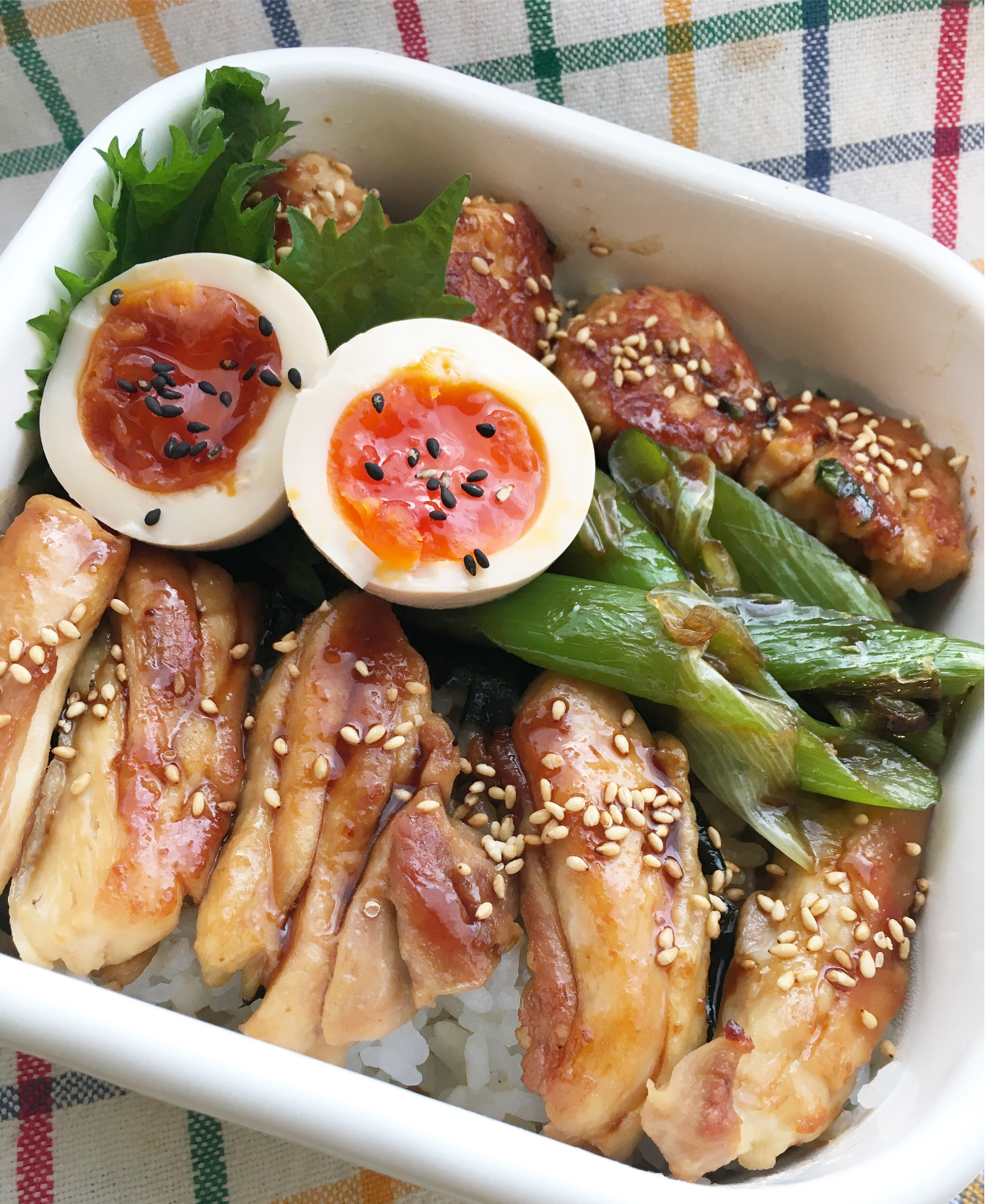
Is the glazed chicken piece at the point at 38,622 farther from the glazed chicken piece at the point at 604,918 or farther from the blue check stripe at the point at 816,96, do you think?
the blue check stripe at the point at 816,96

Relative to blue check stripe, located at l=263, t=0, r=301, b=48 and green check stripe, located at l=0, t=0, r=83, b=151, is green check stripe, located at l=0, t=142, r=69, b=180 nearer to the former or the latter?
green check stripe, located at l=0, t=0, r=83, b=151

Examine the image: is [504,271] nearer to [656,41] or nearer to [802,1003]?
[656,41]

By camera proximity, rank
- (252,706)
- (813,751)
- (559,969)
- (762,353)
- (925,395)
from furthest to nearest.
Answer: (762,353) → (925,395) → (252,706) → (813,751) → (559,969)

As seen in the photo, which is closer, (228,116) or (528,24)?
(228,116)

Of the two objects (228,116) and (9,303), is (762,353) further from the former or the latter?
(9,303)

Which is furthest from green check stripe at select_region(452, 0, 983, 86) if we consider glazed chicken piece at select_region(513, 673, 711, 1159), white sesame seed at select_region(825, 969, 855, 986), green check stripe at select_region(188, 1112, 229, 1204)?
green check stripe at select_region(188, 1112, 229, 1204)

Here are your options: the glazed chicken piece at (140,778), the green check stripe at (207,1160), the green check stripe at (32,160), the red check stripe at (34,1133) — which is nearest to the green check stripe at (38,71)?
the green check stripe at (32,160)

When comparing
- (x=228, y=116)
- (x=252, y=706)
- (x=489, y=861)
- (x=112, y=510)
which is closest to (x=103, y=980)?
(x=252, y=706)
